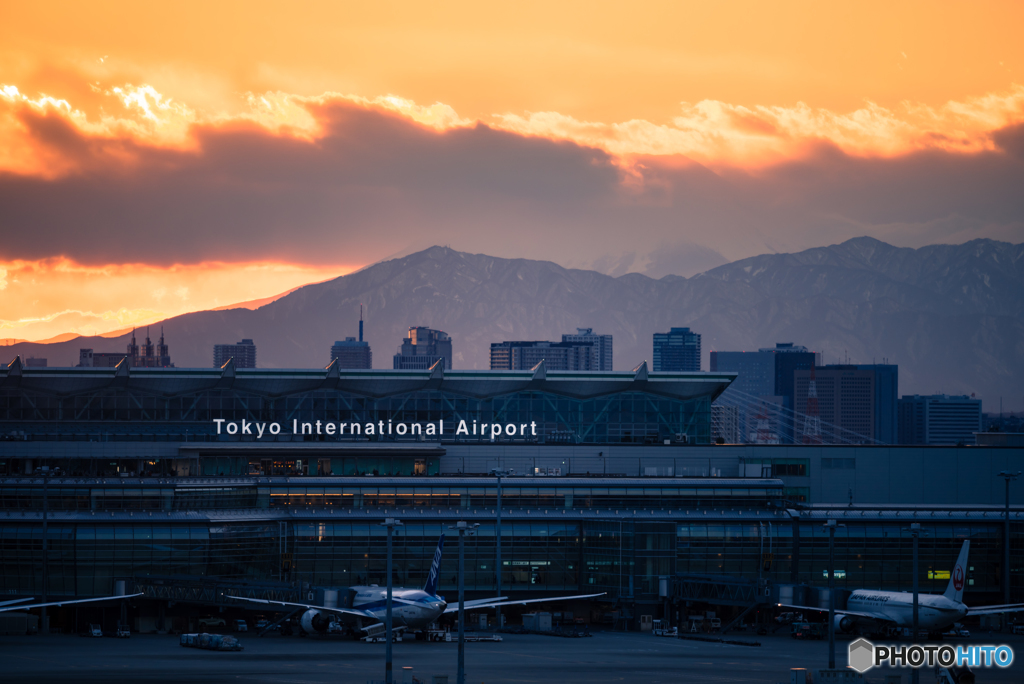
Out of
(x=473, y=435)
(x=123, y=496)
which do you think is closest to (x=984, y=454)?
(x=473, y=435)

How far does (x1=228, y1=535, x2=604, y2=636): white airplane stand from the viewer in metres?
131

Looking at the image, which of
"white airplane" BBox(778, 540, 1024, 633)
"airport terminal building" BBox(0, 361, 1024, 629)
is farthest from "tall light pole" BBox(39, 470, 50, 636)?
"white airplane" BBox(778, 540, 1024, 633)

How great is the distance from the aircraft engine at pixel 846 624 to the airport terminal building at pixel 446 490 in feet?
59.2

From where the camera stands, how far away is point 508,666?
363ft

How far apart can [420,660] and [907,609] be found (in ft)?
172

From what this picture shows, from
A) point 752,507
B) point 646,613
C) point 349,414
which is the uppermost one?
point 349,414

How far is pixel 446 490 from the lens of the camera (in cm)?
17138

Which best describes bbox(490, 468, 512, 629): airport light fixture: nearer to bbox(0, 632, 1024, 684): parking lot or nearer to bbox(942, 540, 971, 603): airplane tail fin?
bbox(0, 632, 1024, 684): parking lot

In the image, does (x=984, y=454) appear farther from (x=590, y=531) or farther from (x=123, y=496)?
(x=123, y=496)

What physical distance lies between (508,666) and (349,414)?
8474cm

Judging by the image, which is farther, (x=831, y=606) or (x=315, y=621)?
(x=315, y=621)

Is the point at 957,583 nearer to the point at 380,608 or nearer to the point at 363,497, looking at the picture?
the point at 380,608

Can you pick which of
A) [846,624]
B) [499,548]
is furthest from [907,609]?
[499,548]

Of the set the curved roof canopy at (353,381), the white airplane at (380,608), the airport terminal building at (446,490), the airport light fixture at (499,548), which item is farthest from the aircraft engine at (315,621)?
the curved roof canopy at (353,381)
